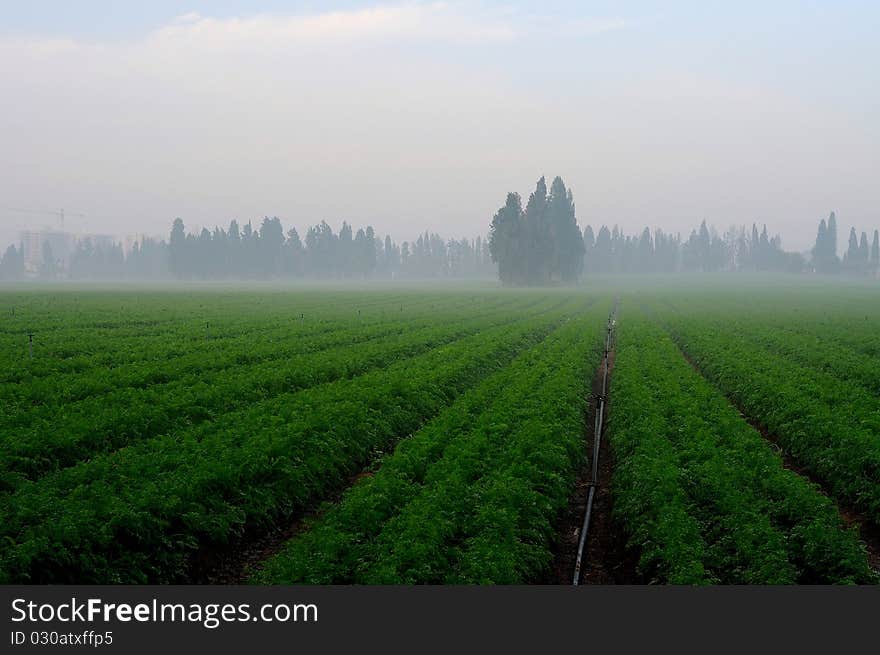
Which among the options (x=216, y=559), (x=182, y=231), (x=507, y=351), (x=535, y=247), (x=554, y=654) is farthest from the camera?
(x=182, y=231)

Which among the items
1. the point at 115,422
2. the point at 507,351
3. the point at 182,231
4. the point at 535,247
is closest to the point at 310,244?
the point at 182,231

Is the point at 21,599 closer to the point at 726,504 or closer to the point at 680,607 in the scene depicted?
the point at 680,607

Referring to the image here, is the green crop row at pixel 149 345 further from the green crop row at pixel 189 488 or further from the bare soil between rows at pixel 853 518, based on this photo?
the bare soil between rows at pixel 853 518

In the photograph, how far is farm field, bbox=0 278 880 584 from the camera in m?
8.84

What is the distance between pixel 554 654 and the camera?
6.77 meters

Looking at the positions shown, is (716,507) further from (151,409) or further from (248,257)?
(248,257)

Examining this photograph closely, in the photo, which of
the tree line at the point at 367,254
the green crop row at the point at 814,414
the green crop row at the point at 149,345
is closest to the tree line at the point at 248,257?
the tree line at the point at 367,254

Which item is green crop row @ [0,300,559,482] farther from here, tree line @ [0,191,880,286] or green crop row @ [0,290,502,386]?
tree line @ [0,191,880,286]

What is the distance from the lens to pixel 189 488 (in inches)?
404

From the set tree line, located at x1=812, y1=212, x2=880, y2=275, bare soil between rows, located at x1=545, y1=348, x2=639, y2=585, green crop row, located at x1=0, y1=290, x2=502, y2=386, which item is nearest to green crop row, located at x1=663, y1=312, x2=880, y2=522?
bare soil between rows, located at x1=545, y1=348, x2=639, y2=585

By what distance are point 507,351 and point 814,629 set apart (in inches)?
884

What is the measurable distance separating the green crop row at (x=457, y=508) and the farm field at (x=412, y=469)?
2.0 inches

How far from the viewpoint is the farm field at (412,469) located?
8844 millimetres

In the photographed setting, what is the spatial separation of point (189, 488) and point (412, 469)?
4.05 metres
